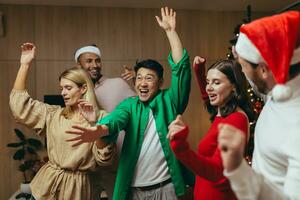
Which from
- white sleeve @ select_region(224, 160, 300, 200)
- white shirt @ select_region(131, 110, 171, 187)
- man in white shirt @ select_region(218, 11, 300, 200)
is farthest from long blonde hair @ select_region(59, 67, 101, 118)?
white sleeve @ select_region(224, 160, 300, 200)

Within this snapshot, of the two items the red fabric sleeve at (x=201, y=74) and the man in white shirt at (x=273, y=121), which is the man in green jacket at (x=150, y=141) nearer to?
the red fabric sleeve at (x=201, y=74)

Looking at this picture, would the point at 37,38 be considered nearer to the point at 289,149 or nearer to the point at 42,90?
the point at 42,90

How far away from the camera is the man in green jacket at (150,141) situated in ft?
6.54

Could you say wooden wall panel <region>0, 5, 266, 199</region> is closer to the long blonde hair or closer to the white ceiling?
the white ceiling

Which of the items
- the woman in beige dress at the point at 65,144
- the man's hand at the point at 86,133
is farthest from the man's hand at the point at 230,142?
the woman in beige dress at the point at 65,144

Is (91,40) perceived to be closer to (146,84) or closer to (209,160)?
(146,84)

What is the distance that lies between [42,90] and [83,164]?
2.28 m

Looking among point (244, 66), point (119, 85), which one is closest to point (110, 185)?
point (119, 85)

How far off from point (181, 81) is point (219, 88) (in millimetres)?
386

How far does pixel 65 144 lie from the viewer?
220 cm

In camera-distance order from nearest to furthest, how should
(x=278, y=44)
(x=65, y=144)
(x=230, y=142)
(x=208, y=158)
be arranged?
(x=230, y=142), (x=278, y=44), (x=208, y=158), (x=65, y=144)

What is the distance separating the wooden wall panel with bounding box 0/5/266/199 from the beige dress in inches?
79.3

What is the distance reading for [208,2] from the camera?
4.36m

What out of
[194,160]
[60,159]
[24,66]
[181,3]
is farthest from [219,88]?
[181,3]
